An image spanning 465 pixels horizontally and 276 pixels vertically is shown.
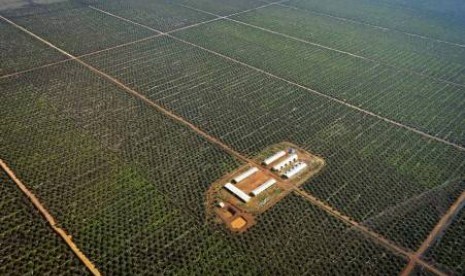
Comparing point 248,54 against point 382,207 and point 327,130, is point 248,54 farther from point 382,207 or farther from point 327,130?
point 382,207

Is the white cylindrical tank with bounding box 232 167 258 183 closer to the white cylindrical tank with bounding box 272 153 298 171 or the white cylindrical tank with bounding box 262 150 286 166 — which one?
the white cylindrical tank with bounding box 262 150 286 166

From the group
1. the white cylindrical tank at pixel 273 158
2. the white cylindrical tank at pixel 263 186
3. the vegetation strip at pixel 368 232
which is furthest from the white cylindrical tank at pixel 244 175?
the vegetation strip at pixel 368 232

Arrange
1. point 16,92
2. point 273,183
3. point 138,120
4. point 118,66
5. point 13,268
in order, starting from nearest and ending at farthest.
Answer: point 13,268 → point 273,183 → point 138,120 → point 16,92 → point 118,66

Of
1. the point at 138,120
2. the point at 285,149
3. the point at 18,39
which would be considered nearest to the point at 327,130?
the point at 285,149

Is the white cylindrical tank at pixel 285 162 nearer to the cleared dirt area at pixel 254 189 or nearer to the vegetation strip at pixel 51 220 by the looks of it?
the cleared dirt area at pixel 254 189

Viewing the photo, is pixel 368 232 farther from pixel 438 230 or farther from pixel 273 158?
pixel 273 158

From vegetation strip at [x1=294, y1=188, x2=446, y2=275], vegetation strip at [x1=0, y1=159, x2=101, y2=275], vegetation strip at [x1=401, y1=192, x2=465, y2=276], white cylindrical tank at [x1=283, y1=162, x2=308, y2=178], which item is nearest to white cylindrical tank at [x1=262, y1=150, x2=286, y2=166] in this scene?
white cylindrical tank at [x1=283, y1=162, x2=308, y2=178]

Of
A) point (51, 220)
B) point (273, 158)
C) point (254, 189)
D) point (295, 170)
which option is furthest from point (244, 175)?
point (51, 220)
